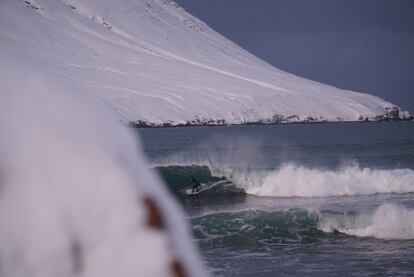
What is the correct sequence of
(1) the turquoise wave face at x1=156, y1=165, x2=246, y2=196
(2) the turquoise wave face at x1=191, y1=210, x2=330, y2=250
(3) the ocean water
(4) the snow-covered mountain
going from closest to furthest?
(3) the ocean water, (2) the turquoise wave face at x1=191, y1=210, x2=330, y2=250, (1) the turquoise wave face at x1=156, y1=165, x2=246, y2=196, (4) the snow-covered mountain

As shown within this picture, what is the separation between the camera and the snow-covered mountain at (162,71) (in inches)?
5984

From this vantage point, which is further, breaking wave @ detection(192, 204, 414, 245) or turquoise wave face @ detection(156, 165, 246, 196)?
turquoise wave face @ detection(156, 165, 246, 196)

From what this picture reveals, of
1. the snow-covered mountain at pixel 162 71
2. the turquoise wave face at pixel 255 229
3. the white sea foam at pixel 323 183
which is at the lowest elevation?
the turquoise wave face at pixel 255 229

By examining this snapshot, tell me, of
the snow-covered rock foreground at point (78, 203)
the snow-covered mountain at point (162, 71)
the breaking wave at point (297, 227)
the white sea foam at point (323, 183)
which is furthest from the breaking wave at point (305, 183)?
the snow-covered mountain at point (162, 71)

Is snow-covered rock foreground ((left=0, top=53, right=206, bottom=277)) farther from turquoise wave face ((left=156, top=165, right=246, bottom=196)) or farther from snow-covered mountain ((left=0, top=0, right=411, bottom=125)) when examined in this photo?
snow-covered mountain ((left=0, top=0, right=411, bottom=125))

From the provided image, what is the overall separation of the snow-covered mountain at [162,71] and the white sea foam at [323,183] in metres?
111

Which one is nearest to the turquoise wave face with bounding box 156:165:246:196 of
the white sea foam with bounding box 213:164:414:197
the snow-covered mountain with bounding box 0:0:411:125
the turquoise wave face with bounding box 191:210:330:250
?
the white sea foam with bounding box 213:164:414:197

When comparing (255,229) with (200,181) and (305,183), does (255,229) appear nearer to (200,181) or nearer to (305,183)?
(305,183)

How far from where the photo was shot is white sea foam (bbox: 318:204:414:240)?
16406 millimetres

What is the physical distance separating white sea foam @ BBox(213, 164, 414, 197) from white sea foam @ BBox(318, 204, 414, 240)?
8.46 meters

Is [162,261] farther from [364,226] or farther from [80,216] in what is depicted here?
[364,226]

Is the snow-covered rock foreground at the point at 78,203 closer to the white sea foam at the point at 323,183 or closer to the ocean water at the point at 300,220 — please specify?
the ocean water at the point at 300,220

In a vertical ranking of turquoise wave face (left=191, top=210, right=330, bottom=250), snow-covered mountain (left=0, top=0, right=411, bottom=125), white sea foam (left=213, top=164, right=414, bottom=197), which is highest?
snow-covered mountain (left=0, top=0, right=411, bottom=125)

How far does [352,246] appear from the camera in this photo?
49.1 ft
